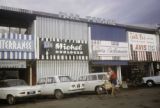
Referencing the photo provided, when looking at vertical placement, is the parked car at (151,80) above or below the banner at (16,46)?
below

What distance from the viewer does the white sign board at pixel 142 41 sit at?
1128 inches

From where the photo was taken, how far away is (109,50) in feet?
85.7

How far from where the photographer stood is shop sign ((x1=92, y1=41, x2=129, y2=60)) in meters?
25.2

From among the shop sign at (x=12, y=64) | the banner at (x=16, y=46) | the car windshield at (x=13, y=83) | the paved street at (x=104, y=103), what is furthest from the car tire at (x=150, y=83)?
the car windshield at (x=13, y=83)

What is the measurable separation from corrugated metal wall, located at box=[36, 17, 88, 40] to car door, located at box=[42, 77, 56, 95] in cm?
445

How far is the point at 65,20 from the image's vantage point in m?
24.0

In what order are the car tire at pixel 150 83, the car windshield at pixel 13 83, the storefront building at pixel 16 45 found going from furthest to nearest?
the car tire at pixel 150 83, the storefront building at pixel 16 45, the car windshield at pixel 13 83

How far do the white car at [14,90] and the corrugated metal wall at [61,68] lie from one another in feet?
14.0

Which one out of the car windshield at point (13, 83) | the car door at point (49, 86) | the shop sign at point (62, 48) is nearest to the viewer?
the car windshield at point (13, 83)

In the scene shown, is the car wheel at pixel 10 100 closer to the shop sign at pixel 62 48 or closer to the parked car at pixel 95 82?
the shop sign at pixel 62 48

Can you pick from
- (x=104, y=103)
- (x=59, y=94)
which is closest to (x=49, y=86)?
(x=59, y=94)

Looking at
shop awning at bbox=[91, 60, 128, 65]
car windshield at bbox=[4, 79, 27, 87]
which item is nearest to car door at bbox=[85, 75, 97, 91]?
shop awning at bbox=[91, 60, 128, 65]

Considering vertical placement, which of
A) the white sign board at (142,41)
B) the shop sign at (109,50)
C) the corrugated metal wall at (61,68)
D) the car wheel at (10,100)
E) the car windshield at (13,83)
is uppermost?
the white sign board at (142,41)

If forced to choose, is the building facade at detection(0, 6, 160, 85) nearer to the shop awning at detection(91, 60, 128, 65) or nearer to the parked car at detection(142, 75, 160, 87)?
the shop awning at detection(91, 60, 128, 65)
